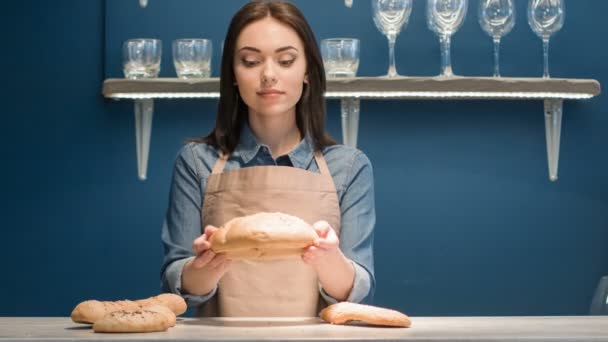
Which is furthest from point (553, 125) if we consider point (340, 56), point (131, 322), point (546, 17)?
point (131, 322)

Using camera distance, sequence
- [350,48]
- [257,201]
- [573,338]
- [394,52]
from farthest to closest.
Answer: [394,52] → [350,48] → [257,201] → [573,338]

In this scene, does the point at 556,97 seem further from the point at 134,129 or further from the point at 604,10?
the point at 134,129

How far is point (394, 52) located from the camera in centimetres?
391

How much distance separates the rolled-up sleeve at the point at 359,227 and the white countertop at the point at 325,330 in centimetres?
36

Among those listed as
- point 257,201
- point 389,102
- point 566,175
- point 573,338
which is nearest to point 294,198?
point 257,201

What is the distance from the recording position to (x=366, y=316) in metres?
1.99

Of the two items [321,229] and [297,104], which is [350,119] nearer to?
[297,104]

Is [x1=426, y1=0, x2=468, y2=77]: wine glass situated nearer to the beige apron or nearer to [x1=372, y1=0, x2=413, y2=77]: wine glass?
[x1=372, y1=0, x2=413, y2=77]: wine glass

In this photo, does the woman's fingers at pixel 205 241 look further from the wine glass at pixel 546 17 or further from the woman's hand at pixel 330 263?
the wine glass at pixel 546 17

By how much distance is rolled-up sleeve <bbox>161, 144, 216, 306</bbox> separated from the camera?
8.20 feet

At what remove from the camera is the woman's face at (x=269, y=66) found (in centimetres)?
258

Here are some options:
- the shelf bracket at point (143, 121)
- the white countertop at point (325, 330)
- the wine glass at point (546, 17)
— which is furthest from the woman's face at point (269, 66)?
the wine glass at point (546, 17)

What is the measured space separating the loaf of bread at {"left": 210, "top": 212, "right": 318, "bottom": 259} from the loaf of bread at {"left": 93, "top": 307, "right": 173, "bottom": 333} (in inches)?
8.9

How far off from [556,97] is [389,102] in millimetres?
523
